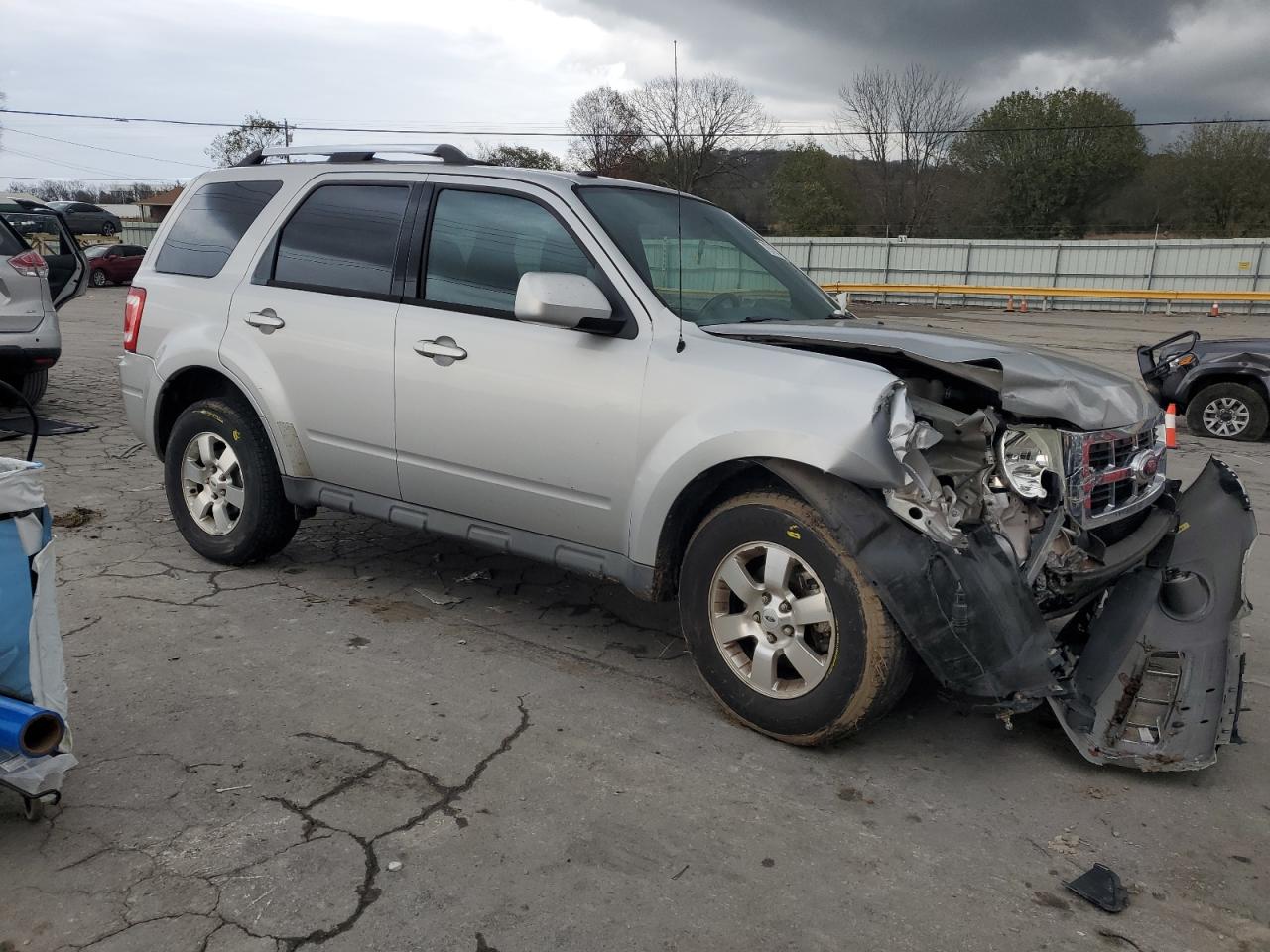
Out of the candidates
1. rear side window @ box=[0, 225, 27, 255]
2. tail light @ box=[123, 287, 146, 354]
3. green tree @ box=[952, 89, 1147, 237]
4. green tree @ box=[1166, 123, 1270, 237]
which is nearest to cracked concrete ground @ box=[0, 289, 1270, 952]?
tail light @ box=[123, 287, 146, 354]

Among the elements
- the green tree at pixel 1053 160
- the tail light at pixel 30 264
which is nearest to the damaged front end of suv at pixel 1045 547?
the tail light at pixel 30 264

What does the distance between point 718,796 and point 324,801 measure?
122cm

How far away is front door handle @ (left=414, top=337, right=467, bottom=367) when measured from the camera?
4121 mm

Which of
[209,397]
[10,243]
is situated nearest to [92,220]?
[10,243]

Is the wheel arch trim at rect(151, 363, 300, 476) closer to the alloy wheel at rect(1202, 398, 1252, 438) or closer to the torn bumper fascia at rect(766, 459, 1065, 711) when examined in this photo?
the torn bumper fascia at rect(766, 459, 1065, 711)

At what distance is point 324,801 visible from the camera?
306 cm

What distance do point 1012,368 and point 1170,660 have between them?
3.91 feet

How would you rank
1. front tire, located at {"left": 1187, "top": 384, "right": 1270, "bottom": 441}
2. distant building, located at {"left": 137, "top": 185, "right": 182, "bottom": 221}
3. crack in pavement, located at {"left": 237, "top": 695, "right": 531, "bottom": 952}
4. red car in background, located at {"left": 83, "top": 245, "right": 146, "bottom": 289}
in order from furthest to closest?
distant building, located at {"left": 137, "top": 185, "right": 182, "bottom": 221} < red car in background, located at {"left": 83, "top": 245, "right": 146, "bottom": 289} < front tire, located at {"left": 1187, "top": 384, "right": 1270, "bottom": 441} < crack in pavement, located at {"left": 237, "top": 695, "right": 531, "bottom": 952}

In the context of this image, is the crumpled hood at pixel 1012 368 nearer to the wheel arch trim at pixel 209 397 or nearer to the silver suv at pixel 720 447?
the silver suv at pixel 720 447

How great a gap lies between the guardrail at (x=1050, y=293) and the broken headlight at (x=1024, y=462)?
27.1 meters

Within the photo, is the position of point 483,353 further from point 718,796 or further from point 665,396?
point 718,796

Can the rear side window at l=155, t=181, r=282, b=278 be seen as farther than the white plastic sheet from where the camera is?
Yes

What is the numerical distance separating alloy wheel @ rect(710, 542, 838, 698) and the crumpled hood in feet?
2.59

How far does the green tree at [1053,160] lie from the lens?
162ft
